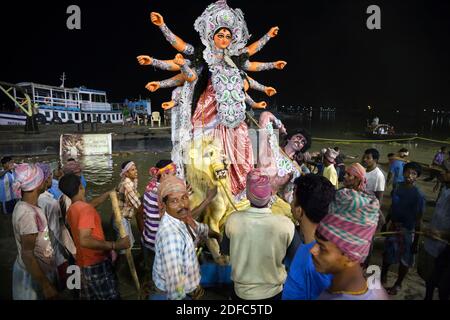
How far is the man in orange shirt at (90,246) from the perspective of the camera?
9.29ft

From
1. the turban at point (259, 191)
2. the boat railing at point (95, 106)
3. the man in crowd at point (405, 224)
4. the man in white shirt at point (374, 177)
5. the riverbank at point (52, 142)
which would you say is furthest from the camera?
the boat railing at point (95, 106)

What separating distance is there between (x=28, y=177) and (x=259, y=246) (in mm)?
2513

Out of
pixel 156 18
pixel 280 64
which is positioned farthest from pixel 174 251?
pixel 280 64

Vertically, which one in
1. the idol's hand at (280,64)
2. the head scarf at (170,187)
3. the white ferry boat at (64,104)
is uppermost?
the white ferry boat at (64,104)

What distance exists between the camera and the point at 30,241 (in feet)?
9.07

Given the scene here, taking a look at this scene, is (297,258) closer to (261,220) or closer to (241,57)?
(261,220)

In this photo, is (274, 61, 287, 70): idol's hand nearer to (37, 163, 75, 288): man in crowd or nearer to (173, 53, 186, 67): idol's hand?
(173, 53, 186, 67): idol's hand

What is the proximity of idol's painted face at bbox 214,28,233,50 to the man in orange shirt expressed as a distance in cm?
307

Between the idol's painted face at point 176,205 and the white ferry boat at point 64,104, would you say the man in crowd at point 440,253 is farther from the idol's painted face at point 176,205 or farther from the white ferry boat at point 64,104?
the white ferry boat at point 64,104

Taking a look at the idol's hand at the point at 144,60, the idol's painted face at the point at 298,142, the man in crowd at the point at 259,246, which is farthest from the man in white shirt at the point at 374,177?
the idol's hand at the point at 144,60

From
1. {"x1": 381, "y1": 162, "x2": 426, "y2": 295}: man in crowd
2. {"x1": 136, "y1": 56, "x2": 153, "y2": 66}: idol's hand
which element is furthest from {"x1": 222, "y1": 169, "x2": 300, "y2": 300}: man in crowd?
{"x1": 136, "y1": 56, "x2": 153, "y2": 66}: idol's hand

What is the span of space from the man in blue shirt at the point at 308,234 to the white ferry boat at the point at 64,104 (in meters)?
27.5

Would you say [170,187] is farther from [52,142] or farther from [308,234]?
[52,142]
